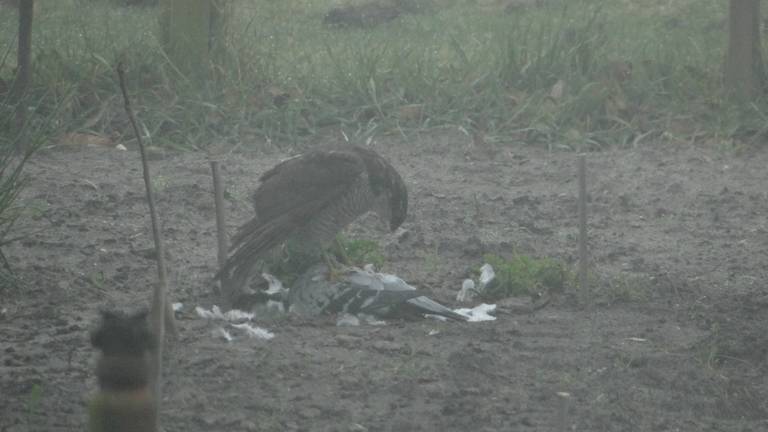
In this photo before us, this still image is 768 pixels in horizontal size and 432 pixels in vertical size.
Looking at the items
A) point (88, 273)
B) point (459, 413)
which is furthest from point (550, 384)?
point (88, 273)

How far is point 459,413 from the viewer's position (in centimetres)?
417

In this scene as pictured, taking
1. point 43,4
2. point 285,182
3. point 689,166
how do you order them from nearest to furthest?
point 285,182 → point 689,166 → point 43,4

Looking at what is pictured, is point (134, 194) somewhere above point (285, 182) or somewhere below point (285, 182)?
below

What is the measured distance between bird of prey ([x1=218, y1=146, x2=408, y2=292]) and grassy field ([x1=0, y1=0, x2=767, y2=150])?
357cm

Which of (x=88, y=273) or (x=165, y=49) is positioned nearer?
(x=88, y=273)

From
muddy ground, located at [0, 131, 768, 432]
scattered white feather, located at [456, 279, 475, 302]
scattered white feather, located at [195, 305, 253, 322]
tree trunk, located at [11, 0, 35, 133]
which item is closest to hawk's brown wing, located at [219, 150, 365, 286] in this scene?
scattered white feather, located at [195, 305, 253, 322]

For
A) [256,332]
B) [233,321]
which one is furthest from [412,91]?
[256,332]

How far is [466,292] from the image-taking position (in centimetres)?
602

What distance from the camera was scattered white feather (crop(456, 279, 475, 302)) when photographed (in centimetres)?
600

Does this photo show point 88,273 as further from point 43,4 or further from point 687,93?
point 43,4

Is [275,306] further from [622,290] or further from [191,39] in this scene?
[191,39]

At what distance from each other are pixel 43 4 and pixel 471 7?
5325 mm

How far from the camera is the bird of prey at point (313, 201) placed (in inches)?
224

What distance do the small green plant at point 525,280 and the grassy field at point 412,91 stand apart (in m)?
3.62
